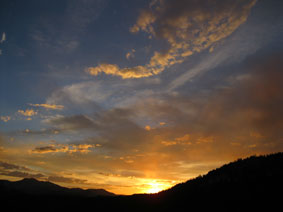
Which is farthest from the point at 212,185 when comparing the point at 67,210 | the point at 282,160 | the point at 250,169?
the point at 67,210

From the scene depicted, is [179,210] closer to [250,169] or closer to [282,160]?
[250,169]

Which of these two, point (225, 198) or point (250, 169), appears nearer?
point (225, 198)

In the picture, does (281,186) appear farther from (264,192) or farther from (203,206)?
(203,206)

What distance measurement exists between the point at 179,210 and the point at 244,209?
9.29 m

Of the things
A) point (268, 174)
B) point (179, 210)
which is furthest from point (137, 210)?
point (268, 174)

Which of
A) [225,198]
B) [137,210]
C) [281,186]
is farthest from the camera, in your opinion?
[137,210]

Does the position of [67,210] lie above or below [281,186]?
below

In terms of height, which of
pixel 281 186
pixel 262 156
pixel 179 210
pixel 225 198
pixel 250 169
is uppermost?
pixel 262 156

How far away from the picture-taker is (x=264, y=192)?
845 inches

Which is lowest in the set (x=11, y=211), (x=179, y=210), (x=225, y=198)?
(x=11, y=211)

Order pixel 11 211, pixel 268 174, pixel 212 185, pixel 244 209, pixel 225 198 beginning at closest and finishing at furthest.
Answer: pixel 244 209 < pixel 225 198 < pixel 268 174 < pixel 212 185 < pixel 11 211

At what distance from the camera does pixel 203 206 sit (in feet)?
80.1

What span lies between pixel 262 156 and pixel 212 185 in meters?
11.7

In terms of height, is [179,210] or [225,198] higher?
[225,198]
